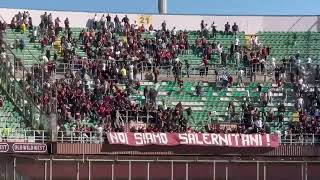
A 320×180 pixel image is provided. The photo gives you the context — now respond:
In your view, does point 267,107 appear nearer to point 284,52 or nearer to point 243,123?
point 243,123

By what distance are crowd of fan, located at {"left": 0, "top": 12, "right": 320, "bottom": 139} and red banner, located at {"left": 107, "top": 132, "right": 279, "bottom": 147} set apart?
1052 millimetres

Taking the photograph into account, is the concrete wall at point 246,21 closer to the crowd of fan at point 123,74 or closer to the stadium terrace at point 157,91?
the stadium terrace at point 157,91

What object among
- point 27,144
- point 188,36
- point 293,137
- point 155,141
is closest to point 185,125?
point 155,141

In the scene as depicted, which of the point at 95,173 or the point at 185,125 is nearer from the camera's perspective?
the point at 95,173

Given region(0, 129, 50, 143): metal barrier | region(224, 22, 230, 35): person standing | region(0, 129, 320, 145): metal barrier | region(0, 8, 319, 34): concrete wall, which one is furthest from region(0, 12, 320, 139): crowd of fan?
region(0, 129, 50, 143): metal barrier

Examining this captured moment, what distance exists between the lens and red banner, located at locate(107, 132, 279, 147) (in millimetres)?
36188

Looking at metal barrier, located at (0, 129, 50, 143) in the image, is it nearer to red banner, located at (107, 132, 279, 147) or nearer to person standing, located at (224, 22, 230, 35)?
red banner, located at (107, 132, 279, 147)

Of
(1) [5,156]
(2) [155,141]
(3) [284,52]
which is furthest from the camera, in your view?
(3) [284,52]

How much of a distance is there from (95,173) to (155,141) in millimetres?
3520

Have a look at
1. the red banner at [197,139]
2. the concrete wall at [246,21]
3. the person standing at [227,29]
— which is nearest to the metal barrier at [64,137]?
the red banner at [197,139]

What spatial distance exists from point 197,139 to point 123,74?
8.05 m

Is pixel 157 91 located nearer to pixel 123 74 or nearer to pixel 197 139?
pixel 123 74

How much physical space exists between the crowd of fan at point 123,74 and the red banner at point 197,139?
1052mm

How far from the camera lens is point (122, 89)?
41875 millimetres
